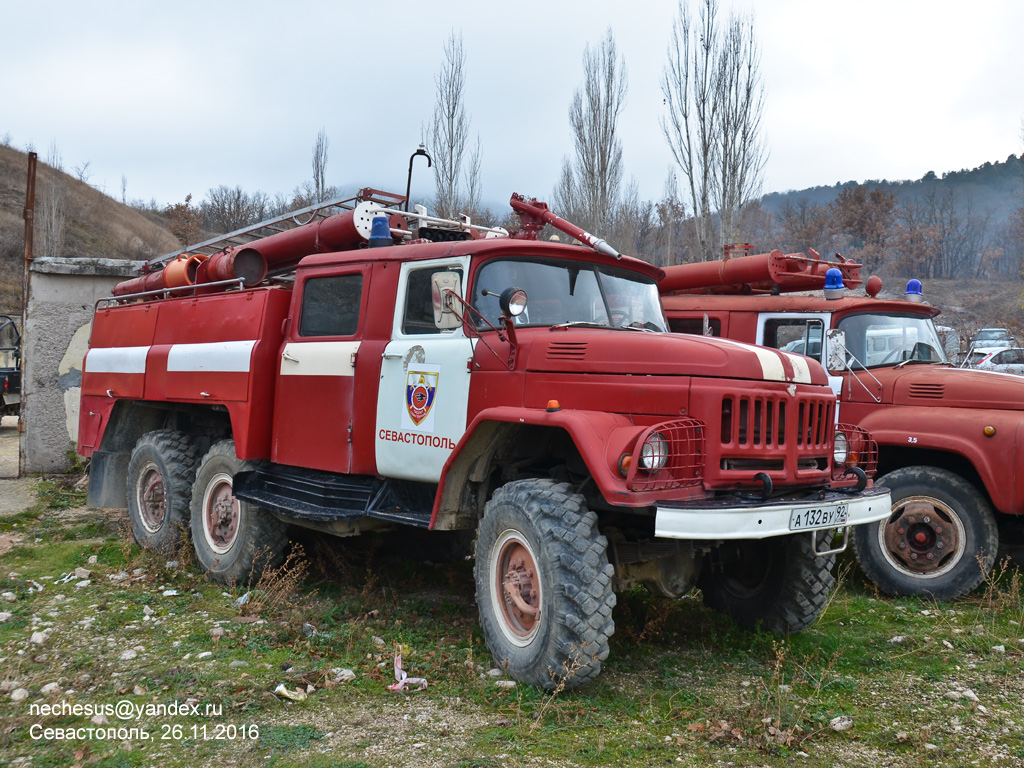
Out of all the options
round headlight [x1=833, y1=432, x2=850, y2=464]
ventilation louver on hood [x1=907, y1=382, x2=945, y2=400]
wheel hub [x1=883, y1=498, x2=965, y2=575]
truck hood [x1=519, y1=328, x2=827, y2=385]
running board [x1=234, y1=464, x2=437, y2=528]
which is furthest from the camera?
ventilation louver on hood [x1=907, y1=382, x2=945, y2=400]

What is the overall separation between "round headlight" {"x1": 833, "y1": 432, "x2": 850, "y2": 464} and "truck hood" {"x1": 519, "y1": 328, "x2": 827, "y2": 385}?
1.21 ft

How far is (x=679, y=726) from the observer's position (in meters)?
4.07

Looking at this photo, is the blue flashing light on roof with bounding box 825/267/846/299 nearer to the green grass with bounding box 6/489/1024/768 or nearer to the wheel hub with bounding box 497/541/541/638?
the green grass with bounding box 6/489/1024/768

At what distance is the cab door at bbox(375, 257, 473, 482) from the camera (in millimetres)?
5262

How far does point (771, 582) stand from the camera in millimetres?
5434

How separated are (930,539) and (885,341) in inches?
75.1

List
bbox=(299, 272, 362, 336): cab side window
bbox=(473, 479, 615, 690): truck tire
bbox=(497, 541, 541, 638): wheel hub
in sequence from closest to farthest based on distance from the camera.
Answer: bbox=(473, 479, 615, 690): truck tire
bbox=(497, 541, 541, 638): wheel hub
bbox=(299, 272, 362, 336): cab side window

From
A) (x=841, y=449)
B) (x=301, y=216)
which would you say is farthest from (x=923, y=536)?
(x=301, y=216)

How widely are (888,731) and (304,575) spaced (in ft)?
14.0

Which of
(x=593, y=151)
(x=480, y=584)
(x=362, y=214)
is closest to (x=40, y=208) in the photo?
(x=593, y=151)

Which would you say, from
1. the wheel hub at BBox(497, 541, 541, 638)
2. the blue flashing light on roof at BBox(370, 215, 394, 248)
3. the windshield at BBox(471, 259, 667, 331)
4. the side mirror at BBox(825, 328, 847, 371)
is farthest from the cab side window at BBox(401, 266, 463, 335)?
the side mirror at BBox(825, 328, 847, 371)

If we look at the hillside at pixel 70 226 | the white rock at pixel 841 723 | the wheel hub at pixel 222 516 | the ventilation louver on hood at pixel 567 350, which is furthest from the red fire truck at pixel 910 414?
the hillside at pixel 70 226

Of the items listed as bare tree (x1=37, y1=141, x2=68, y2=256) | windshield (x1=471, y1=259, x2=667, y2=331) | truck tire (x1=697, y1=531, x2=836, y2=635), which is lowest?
truck tire (x1=697, y1=531, x2=836, y2=635)

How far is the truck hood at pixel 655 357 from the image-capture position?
4.38 metres
